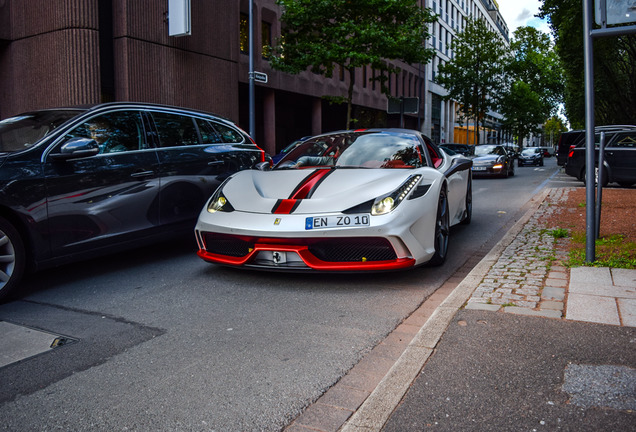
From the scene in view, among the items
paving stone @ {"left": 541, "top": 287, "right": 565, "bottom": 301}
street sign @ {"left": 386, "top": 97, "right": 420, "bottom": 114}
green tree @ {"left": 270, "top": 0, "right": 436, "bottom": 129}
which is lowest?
paving stone @ {"left": 541, "top": 287, "right": 565, "bottom": 301}

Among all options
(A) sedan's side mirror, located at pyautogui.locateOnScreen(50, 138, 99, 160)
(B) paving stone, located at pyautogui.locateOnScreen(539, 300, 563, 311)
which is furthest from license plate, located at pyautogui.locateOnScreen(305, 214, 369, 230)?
(A) sedan's side mirror, located at pyautogui.locateOnScreen(50, 138, 99, 160)

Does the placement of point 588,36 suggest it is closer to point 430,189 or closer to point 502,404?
point 430,189

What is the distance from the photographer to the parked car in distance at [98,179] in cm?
455

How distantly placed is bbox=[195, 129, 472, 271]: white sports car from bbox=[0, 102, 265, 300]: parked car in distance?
2.44 ft

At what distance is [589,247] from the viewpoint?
212 inches

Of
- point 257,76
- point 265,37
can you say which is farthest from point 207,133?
point 265,37

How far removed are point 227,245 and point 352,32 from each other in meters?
15.3

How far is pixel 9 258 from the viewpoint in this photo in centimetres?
443

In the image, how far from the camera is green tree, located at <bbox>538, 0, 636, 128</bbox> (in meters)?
21.1

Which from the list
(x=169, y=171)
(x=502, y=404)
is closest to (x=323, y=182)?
(x=169, y=171)

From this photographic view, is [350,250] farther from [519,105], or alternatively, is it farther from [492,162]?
[519,105]

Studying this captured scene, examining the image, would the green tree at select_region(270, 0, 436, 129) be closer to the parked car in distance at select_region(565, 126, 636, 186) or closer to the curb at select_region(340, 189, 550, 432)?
the parked car in distance at select_region(565, 126, 636, 186)

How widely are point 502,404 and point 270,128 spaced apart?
2324 centimetres

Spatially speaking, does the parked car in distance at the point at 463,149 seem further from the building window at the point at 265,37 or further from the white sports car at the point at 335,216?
the white sports car at the point at 335,216
